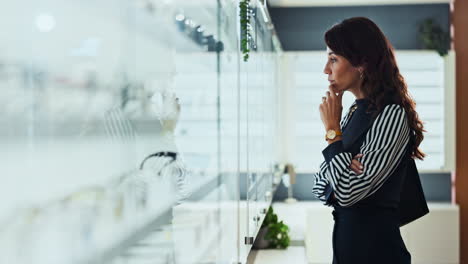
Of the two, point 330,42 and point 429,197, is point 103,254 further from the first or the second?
point 429,197

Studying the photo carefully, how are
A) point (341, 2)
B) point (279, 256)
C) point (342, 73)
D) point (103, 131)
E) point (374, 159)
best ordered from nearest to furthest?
point (103, 131) < point (374, 159) < point (342, 73) < point (279, 256) < point (341, 2)

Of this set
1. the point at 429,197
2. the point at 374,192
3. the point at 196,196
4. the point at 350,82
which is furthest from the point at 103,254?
the point at 429,197

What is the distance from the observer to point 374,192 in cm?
158

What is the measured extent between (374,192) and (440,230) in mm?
3509

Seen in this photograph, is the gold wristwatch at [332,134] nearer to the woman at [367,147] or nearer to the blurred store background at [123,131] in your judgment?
the woman at [367,147]

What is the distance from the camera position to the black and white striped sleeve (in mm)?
1526

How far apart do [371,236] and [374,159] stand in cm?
25

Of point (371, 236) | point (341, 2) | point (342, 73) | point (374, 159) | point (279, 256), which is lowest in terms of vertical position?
point (279, 256)

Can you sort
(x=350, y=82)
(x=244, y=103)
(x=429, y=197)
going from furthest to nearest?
(x=429, y=197)
(x=244, y=103)
(x=350, y=82)

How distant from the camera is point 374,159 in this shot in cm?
153

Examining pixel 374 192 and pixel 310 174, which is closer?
pixel 374 192

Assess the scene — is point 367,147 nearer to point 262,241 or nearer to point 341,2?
point 262,241

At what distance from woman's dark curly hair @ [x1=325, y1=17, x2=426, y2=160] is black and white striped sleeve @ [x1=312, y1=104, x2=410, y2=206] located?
1.6 inches

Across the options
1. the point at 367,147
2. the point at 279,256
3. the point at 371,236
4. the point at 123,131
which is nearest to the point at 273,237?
the point at 279,256
